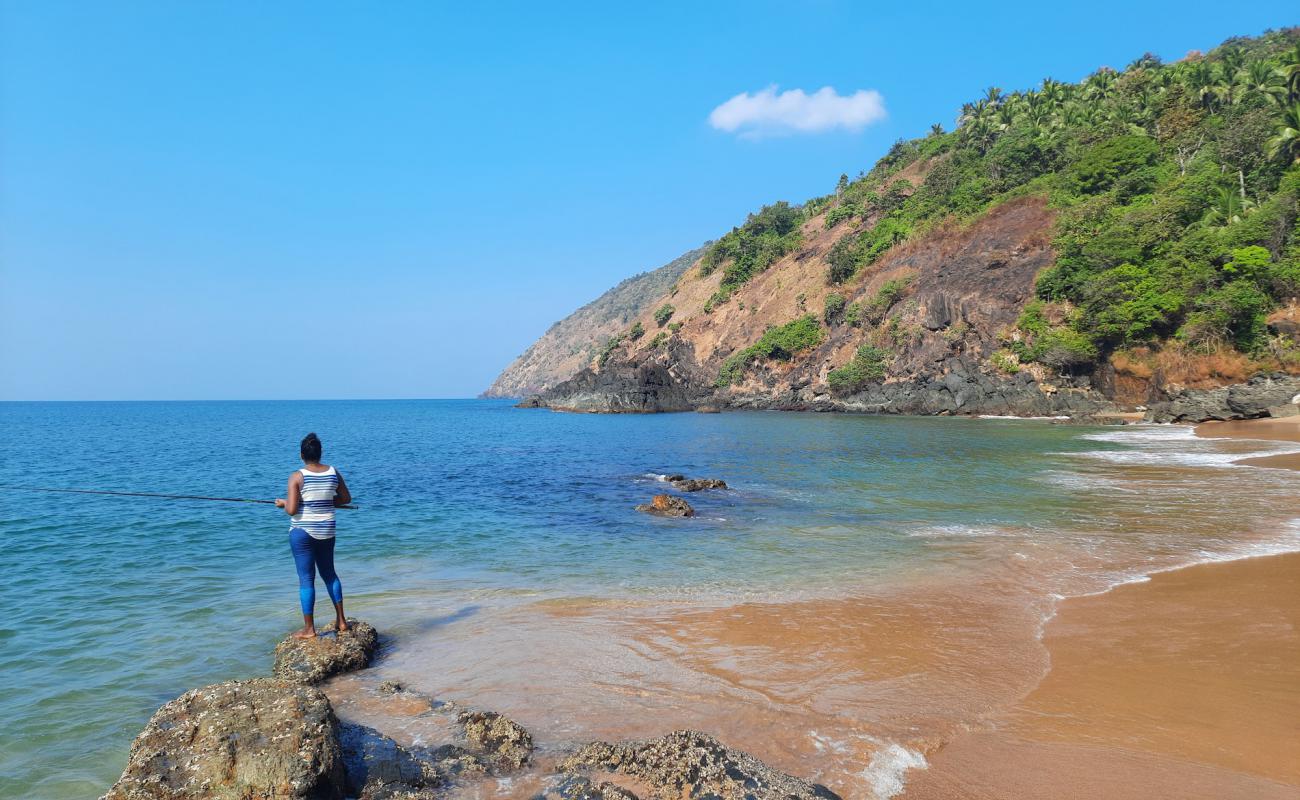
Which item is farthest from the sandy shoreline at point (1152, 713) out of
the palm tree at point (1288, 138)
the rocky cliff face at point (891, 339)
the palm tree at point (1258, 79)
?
the palm tree at point (1258, 79)

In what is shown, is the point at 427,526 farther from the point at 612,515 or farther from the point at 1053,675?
the point at 1053,675

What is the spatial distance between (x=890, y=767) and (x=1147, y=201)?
186 feet

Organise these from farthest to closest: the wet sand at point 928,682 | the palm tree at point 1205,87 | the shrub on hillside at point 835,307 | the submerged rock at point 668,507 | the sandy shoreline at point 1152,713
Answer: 1. the shrub on hillside at point 835,307
2. the palm tree at point 1205,87
3. the submerged rock at point 668,507
4. the wet sand at point 928,682
5. the sandy shoreline at point 1152,713

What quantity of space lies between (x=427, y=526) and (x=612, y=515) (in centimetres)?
420

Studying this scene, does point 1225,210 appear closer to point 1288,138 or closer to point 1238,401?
point 1288,138

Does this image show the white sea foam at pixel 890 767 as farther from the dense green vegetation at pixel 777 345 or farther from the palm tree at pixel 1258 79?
the dense green vegetation at pixel 777 345

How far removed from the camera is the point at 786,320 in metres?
77.5

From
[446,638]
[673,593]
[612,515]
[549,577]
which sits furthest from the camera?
[612,515]

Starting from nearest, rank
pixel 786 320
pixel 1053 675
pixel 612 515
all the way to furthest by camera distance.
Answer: pixel 1053 675
pixel 612 515
pixel 786 320

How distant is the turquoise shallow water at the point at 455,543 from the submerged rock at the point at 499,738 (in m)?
2.51

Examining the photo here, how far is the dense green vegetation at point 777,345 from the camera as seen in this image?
237ft

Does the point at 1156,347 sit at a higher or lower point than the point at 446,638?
higher

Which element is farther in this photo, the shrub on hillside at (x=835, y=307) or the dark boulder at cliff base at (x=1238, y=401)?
the shrub on hillside at (x=835, y=307)

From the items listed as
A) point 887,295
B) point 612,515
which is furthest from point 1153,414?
point 612,515
